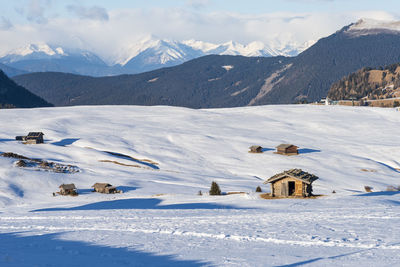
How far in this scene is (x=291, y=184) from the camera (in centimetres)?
4706

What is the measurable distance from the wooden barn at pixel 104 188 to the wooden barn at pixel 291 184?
60.1 ft

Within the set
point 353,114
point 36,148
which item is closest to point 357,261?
point 36,148

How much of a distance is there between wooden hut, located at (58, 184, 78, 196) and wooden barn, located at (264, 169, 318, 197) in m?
21.1

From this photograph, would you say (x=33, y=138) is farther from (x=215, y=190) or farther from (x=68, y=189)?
(x=215, y=190)

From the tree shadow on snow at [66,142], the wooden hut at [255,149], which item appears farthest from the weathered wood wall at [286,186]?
the tree shadow on snow at [66,142]

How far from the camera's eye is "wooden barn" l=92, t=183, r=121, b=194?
56.4m

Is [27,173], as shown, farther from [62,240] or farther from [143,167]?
[62,240]

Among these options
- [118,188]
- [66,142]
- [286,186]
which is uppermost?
[66,142]

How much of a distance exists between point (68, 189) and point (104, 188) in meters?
3.76

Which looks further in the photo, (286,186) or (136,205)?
(286,186)

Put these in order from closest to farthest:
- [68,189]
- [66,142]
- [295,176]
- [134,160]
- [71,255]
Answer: [71,255]
[295,176]
[68,189]
[134,160]
[66,142]

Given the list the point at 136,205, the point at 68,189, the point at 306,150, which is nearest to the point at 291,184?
the point at 136,205

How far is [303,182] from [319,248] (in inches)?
1082

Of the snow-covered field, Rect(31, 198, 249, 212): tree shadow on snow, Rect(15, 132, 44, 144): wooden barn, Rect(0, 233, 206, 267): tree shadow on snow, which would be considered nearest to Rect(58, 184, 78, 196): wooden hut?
the snow-covered field
